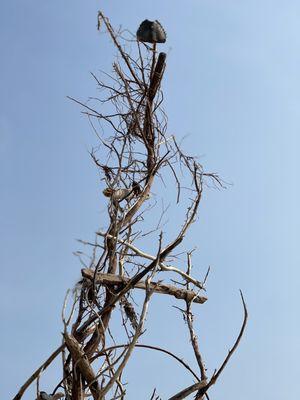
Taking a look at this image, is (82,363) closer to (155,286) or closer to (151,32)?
(155,286)

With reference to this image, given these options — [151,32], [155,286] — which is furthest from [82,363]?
[151,32]

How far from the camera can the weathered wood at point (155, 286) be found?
1.64 meters

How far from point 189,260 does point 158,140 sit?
36cm

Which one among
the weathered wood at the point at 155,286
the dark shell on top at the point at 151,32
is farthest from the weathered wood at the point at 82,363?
the dark shell on top at the point at 151,32

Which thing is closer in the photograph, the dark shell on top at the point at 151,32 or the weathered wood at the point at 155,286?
the weathered wood at the point at 155,286

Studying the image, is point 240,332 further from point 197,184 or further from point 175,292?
point 197,184

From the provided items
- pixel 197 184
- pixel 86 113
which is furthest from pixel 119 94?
pixel 197 184

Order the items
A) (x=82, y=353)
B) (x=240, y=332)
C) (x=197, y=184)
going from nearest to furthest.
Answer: (x=82, y=353) → (x=240, y=332) → (x=197, y=184)

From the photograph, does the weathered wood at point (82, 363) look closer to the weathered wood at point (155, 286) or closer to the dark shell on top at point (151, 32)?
the weathered wood at point (155, 286)

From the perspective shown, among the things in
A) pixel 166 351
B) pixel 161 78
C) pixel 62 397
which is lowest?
pixel 62 397

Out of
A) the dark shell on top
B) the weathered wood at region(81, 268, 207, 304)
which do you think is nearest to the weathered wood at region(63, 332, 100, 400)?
the weathered wood at region(81, 268, 207, 304)

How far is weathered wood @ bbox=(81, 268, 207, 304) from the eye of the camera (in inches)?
64.4

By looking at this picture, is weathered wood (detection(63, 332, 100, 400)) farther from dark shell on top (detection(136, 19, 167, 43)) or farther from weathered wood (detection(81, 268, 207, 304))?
dark shell on top (detection(136, 19, 167, 43))

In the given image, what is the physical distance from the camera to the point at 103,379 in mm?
1534
